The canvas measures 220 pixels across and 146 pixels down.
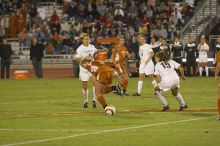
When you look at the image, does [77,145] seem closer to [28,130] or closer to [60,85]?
[28,130]

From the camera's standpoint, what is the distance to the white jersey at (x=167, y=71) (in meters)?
18.7

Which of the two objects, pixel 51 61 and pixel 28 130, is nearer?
pixel 28 130

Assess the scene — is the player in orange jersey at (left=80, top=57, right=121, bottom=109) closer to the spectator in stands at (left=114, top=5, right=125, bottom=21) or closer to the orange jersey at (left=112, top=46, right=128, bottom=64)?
the orange jersey at (left=112, top=46, right=128, bottom=64)

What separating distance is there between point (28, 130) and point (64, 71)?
23.6 m

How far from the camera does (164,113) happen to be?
18.8 meters

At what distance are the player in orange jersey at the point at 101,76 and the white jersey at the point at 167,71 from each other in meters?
1.23

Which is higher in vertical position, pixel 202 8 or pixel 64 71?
pixel 202 8

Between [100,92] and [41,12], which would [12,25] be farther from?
[100,92]

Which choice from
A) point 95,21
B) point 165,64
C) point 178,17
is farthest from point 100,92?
point 178,17

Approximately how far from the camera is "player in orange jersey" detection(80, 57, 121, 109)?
61.0 feet

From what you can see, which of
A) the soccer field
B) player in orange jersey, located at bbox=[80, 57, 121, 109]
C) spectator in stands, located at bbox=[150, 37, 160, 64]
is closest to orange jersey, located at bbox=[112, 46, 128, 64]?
the soccer field

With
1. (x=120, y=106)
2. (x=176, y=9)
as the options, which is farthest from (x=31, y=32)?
(x=120, y=106)

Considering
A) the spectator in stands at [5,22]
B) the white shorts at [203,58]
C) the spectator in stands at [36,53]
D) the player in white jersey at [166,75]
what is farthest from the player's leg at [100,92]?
the spectator in stands at [5,22]

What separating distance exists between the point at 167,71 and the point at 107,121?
2.51 meters
